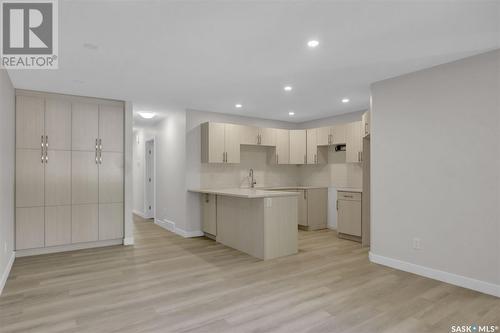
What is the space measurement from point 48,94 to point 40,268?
2.66 m

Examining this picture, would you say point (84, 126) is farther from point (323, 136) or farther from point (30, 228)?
point (323, 136)

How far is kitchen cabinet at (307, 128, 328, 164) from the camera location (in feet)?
21.6

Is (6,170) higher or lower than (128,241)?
higher

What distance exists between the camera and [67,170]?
4.73 meters

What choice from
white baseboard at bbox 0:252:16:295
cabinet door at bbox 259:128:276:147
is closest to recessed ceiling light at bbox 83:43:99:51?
white baseboard at bbox 0:252:16:295

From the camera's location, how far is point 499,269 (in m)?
2.93

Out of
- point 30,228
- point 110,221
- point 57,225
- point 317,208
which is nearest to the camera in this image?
point 30,228

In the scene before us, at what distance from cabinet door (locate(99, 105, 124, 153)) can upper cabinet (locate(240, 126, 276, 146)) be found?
2.34 meters

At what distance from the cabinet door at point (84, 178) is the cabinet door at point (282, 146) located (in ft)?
12.4

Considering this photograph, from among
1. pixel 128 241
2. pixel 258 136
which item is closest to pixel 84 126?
pixel 128 241

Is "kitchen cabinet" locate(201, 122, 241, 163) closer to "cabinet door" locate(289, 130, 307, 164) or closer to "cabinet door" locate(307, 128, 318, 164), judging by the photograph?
"cabinet door" locate(289, 130, 307, 164)

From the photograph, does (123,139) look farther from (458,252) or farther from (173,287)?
(458,252)

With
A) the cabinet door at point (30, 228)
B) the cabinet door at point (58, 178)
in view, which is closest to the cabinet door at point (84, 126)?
the cabinet door at point (58, 178)

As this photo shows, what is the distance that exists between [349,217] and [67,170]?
500 cm
